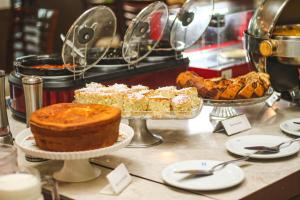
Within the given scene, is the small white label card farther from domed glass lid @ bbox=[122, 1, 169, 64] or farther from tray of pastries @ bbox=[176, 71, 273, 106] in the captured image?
domed glass lid @ bbox=[122, 1, 169, 64]

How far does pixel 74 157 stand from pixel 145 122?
0.42 m

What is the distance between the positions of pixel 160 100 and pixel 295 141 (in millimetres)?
432

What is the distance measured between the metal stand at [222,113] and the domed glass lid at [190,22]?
418 mm

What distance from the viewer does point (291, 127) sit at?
2000 mm

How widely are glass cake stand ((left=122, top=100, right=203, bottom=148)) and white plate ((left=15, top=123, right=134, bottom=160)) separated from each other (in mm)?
107

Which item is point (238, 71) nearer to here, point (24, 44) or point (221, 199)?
point (221, 199)

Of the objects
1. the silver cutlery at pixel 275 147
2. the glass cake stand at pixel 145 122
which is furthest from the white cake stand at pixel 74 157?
the silver cutlery at pixel 275 147

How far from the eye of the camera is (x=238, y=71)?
9.93 ft

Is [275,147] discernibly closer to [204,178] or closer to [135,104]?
[204,178]

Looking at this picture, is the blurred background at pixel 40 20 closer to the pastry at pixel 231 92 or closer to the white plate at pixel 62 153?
the pastry at pixel 231 92

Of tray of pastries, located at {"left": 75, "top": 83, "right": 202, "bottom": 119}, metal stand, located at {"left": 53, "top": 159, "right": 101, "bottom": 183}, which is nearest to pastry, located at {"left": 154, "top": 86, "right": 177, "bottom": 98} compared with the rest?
tray of pastries, located at {"left": 75, "top": 83, "right": 202, "bottom": 119}

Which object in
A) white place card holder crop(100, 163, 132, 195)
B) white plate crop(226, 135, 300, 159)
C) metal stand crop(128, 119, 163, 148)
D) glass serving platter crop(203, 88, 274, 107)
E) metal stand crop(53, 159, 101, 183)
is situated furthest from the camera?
glass serving platter crop(203, 88, 274, 107)

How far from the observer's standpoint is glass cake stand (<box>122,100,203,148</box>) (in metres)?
1.80

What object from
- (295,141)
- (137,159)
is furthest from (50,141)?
(295,141)
